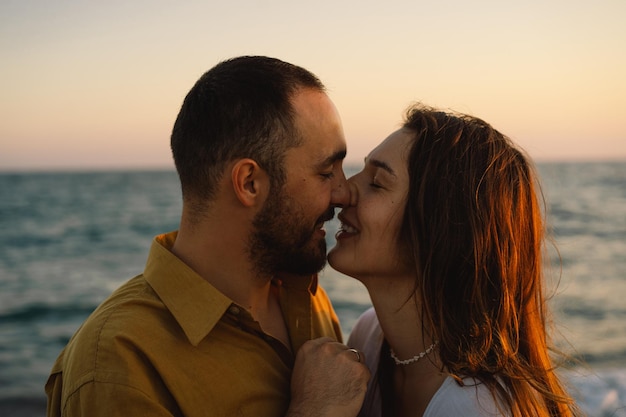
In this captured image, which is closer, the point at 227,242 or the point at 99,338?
the point at 99,338

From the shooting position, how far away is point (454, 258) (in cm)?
262

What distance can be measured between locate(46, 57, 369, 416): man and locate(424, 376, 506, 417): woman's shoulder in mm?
279

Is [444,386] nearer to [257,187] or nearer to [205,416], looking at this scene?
[205,416]

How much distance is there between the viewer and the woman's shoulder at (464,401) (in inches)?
92.4

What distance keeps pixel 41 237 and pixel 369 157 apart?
16.5m

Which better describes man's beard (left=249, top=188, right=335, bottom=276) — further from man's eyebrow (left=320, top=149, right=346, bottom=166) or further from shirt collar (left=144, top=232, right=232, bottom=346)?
shirt collar (left=144, top=232, right=232, bottom=346)

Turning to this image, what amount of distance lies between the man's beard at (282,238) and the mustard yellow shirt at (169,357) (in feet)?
1.03

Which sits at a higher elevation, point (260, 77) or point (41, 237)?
point (260, 77)

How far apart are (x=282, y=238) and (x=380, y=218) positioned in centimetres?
39

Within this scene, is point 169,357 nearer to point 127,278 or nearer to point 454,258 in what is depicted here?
point 454,258

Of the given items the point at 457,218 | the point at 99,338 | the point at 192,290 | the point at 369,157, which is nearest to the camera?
the point at 99,338

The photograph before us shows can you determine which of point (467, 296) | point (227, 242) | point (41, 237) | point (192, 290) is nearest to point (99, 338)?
point (192, 290)

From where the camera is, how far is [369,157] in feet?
9.31

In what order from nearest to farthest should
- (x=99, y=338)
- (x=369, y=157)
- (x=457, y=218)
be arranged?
(x=99, y=338), (x=457, y=218), (x=369, y=157)
